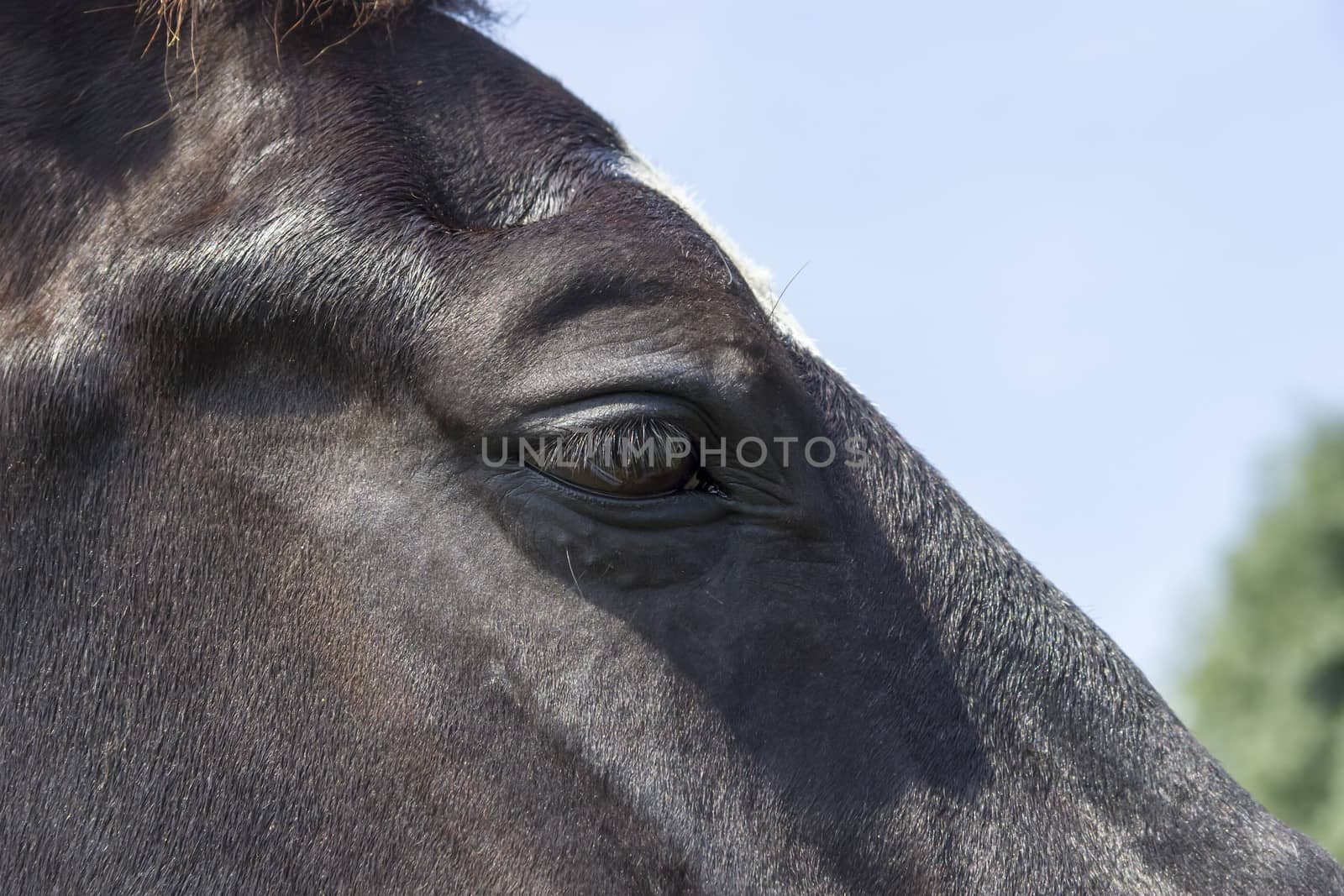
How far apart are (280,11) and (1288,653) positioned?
105 feet

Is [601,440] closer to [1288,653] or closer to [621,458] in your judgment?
[621,458]

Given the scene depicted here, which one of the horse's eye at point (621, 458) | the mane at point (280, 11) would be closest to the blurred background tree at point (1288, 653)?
the horse's eye at point (621, 458)

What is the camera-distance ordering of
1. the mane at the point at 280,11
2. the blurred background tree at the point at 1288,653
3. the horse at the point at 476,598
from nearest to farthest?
the horse at the point at 476,598, the mane at the point at 280,11, the blurred background tree at the point at 1288,653

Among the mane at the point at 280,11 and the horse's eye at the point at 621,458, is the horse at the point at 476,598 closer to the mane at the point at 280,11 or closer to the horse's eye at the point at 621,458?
the horse's eye at the point at 621,458

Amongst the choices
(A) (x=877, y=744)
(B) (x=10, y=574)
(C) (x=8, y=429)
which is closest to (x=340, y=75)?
(C) (x=8, y=429)

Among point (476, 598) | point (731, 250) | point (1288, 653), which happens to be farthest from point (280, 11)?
point (1288, 653)

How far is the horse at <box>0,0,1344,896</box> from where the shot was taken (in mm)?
2246

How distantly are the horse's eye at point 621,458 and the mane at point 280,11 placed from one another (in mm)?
1166

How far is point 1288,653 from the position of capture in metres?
30.0

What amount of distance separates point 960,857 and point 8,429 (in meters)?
1.95

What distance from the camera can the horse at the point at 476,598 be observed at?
225cm

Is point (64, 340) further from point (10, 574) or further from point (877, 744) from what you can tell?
point (877, 744)

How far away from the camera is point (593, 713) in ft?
7.39

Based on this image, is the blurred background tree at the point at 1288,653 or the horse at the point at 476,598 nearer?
the horse at the point at 476,598
